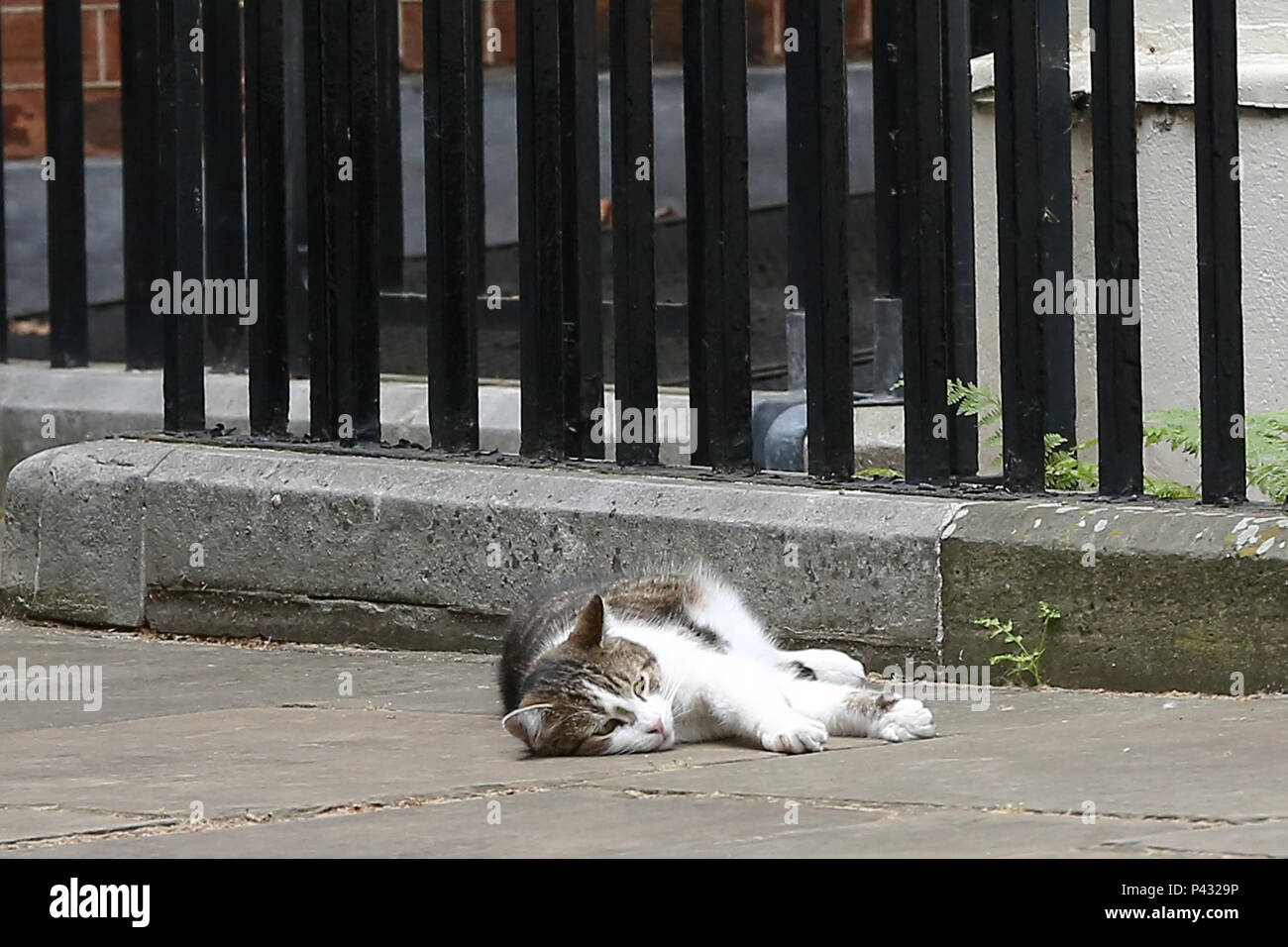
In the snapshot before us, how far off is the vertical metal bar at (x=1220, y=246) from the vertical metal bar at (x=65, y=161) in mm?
4319

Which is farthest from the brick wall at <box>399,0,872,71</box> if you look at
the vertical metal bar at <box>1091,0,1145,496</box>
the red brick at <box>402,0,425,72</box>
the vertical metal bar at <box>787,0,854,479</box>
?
the vertical metal bar at <box>1091,0,1145,496</box>

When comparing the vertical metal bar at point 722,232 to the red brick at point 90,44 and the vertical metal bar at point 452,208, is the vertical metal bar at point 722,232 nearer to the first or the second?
the vertical metal bar at point 452,208

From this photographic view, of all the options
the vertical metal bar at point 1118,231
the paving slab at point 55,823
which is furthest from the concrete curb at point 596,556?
the paving slab at point 55,823

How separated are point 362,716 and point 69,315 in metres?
3.46

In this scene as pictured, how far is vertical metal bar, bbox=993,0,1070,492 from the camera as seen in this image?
505 centimetres

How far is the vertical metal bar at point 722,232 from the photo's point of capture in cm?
545

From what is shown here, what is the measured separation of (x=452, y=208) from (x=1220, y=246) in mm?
2158

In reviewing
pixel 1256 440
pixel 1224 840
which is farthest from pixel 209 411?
pixel 1224 840

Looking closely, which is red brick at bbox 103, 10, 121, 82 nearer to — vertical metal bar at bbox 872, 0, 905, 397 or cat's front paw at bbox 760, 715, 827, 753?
vertical metal bar at bbox 872, 0, 905, 397

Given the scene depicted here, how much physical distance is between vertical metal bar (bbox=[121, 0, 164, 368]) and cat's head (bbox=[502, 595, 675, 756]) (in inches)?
134

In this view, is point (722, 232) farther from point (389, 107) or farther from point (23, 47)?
point (23, 47)

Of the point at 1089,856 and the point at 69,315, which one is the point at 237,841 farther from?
the point at 69,315

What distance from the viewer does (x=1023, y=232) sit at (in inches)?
199
